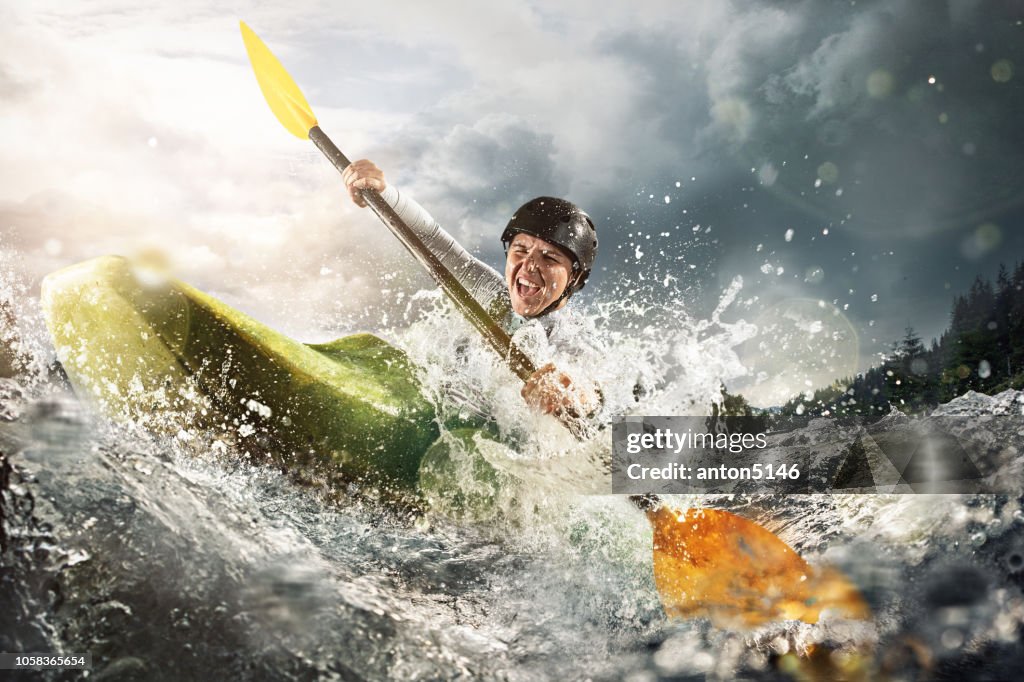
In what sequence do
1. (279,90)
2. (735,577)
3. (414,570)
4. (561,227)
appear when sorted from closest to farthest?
(414,570), (735,577), (561,227), (279,90)

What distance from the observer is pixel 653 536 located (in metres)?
2.67

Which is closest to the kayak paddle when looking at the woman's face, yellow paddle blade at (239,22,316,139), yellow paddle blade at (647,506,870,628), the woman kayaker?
yellow paddle blade at (647,506,870,628)

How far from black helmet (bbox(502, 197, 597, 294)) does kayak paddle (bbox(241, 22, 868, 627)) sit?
1.31ft

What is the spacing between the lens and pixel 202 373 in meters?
2.48

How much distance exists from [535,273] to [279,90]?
1597mm

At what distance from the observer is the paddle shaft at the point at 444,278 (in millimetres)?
2742

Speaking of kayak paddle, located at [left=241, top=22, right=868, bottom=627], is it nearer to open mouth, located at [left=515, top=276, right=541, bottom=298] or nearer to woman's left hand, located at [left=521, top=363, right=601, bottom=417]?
woman's left hand, located at [left=521, top=363, right=601, bottom=417]

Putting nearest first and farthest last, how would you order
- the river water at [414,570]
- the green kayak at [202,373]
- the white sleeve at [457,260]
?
the river water at [414,570] < the green kayak at [202,373] < the white sleeve at [457,260]

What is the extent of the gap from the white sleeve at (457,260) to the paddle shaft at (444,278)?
7cm

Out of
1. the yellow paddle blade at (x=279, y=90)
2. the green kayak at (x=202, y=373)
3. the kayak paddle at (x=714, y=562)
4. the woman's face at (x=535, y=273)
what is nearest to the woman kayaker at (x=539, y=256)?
the woman's face at (x=535, y=273)

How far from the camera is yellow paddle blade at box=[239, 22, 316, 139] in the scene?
10.4 ft

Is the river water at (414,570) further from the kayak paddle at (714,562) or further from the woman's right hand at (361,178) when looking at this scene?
the woman's right hand at (361,178)

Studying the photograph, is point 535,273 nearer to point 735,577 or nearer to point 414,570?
point 414,570

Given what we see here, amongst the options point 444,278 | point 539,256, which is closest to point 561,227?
point 539,256
